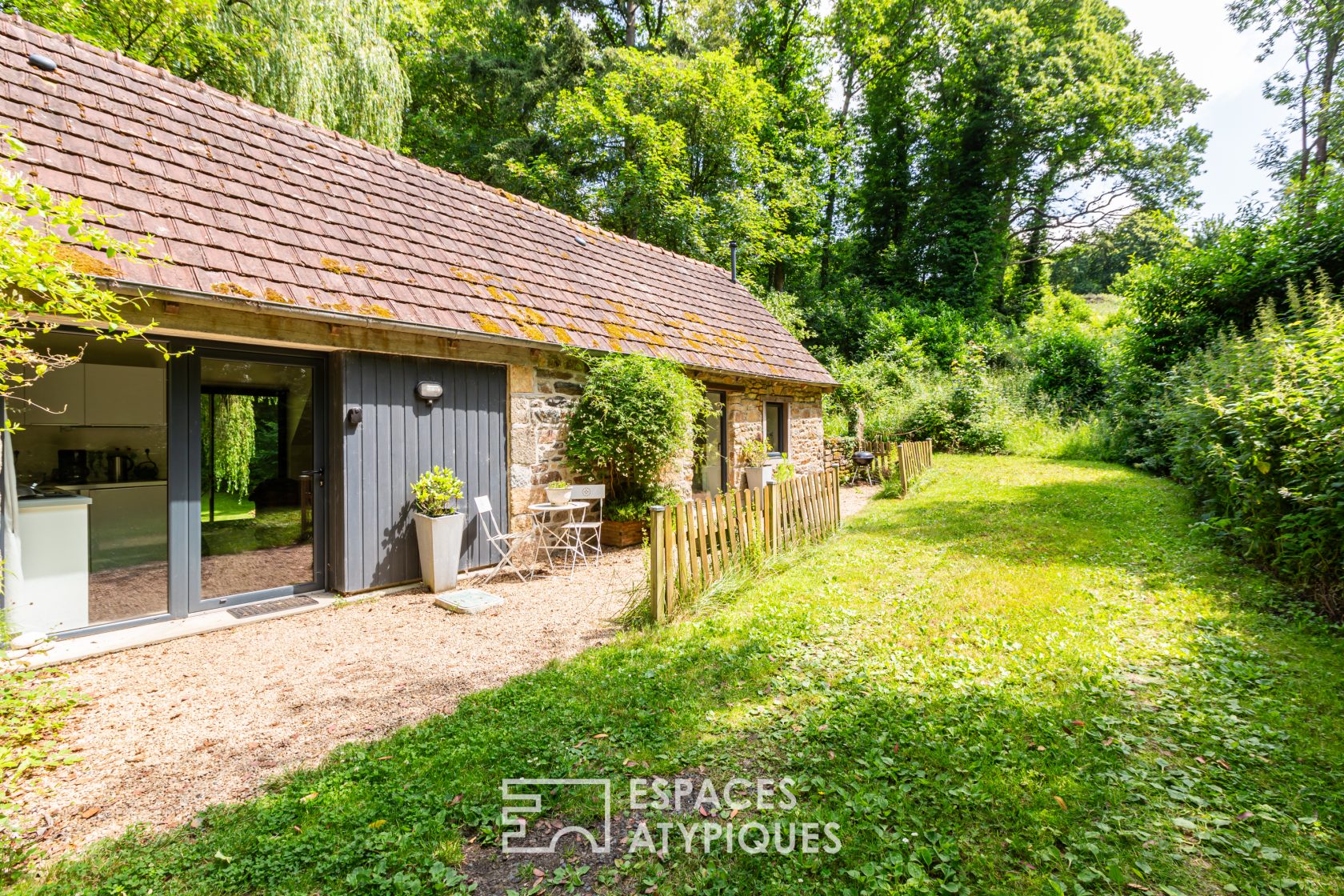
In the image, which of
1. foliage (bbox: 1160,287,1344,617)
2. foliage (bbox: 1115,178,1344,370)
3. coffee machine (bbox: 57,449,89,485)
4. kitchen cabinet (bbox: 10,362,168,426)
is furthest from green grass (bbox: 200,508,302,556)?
foliage (bbox: 1115,178,1344,370)

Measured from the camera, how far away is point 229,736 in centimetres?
326

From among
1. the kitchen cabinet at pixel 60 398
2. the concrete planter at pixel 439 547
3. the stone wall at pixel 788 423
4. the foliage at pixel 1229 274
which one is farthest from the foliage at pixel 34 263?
the foliage at pixel 1229 274

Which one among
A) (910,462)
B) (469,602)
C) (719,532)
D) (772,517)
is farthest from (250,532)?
(910,462)

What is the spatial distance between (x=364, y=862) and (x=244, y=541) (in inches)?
178

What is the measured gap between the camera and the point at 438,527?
595 centimetres

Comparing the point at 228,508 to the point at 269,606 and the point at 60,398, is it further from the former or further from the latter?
the point at 60,398

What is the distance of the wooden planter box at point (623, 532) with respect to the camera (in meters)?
8.09

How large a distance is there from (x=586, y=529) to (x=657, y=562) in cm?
347

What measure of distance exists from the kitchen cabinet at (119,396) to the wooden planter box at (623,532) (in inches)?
196

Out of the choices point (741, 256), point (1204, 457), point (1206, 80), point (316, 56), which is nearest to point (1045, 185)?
point (1206, 80)

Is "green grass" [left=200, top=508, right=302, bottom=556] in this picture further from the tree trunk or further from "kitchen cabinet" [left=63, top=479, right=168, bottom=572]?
the tree trunk

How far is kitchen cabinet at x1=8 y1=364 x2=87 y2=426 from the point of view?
16.9 feet

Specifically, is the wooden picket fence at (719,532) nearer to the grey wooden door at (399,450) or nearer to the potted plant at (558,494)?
the potted plant at (558,494)

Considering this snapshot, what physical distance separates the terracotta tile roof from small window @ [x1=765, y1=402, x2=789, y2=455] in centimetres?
299
